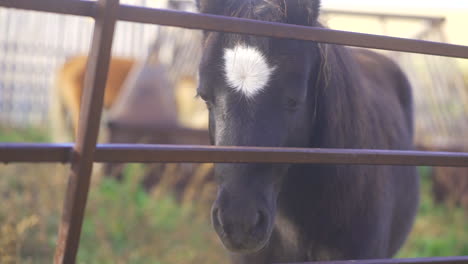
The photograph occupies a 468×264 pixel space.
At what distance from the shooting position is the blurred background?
413cm

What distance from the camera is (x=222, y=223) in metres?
1.70

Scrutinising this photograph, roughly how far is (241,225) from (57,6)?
0.92 metres

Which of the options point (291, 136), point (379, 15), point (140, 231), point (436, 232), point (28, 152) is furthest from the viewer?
point (379, 15)

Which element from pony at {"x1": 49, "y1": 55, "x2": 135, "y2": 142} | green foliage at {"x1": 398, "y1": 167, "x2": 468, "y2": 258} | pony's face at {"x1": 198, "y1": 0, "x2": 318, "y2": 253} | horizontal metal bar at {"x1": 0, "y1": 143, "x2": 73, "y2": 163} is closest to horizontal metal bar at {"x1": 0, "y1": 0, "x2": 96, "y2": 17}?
horizontal metal bar at {"x1": 0, "y1": 143, "x2": 73, "y2": 163}

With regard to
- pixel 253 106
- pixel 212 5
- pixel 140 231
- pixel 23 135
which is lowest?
pixel 140 231

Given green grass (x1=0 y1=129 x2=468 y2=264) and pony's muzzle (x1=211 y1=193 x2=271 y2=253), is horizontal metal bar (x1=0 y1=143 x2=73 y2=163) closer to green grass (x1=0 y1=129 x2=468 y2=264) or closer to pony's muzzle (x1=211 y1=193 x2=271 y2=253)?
pony's muzzle (x1=211 y1=193 x2=271 y2=253)

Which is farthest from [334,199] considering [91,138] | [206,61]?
[91,138]

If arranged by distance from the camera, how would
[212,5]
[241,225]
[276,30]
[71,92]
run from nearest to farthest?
[276,30]
[241,225]
[212,5]
[71,92]

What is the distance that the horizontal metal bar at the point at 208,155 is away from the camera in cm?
114

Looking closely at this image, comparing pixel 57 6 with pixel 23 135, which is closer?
pixel 57 6

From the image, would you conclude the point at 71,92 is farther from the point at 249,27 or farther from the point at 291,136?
the point at 249,27

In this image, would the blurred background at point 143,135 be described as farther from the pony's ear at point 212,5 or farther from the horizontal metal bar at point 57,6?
the horizontal metal bar at point 57,6

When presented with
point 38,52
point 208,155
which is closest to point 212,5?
point 208,155

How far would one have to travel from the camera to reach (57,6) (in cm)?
119
